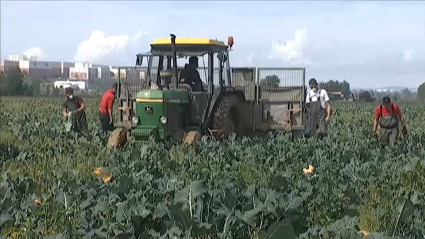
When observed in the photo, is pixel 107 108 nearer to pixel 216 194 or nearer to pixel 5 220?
pixel 216 194

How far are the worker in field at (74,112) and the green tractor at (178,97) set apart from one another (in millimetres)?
1995

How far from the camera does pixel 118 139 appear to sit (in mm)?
13625

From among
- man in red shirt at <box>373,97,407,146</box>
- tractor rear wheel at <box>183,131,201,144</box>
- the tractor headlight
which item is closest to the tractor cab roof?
the tractor headlight

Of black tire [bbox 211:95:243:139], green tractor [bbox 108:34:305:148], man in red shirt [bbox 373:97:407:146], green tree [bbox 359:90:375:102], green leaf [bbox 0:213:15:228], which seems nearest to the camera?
green leaf [bbox 0:213:15:228]

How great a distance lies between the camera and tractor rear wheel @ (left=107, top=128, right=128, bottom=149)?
13523 millimetres

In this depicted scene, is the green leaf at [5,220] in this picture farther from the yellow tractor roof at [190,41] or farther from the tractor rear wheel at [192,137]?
the yellow tractor roof at [190,41]

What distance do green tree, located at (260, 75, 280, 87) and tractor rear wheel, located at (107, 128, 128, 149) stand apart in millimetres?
3854

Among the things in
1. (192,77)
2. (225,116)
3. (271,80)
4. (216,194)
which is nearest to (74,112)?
(192,77)

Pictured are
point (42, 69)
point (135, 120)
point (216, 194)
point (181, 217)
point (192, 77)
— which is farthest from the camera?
point (42, 69)

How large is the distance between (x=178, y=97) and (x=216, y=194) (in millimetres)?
6876

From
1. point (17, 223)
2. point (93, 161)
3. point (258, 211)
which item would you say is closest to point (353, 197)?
point (258, 211)

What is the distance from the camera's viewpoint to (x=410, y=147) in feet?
44.1

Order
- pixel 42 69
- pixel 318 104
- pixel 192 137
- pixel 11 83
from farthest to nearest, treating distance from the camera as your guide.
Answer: pixel 42 69, pixel 11 83, pixel 318 104, pixel 192 137

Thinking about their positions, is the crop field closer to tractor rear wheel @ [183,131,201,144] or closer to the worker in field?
tractor rear wheel @ [183,131,201,144]
